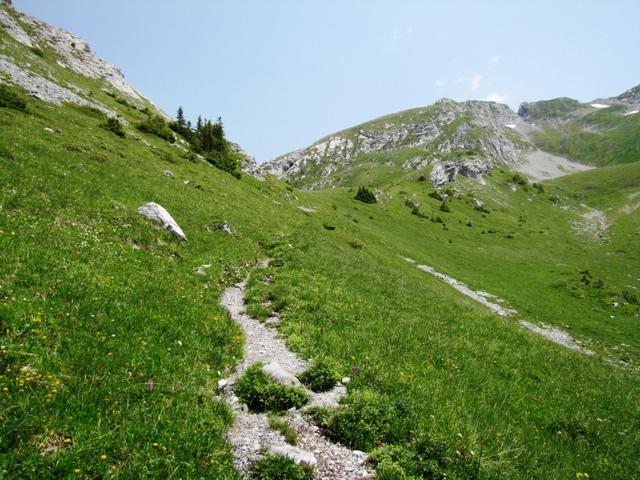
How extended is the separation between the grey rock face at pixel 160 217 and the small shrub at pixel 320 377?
1328 centimetres

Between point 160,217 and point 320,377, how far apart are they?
1484 cm

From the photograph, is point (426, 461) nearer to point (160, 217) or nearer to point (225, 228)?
point (160, 217)

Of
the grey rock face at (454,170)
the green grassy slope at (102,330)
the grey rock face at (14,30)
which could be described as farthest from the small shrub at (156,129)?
the grey rock face at (454,170)

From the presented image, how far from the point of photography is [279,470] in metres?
6.61

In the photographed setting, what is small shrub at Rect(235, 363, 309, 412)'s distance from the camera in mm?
8852

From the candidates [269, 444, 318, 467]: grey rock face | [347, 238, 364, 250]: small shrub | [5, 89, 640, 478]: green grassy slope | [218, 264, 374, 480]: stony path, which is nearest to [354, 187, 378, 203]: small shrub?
[347, 238, 364, 250]: small shrub

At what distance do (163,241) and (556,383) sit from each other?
19.8 metres

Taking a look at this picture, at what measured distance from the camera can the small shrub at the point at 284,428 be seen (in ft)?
25.2

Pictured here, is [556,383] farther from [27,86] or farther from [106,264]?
[27,86]

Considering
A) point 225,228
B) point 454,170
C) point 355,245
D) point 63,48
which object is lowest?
point 355,245

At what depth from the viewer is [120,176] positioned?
26328 mm

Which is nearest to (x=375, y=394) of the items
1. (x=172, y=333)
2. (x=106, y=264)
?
(x=172, y=333)

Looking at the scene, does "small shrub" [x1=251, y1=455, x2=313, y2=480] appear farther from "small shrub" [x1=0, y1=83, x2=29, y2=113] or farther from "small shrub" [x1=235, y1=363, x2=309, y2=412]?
"small shrub" [x1=0, y1=83, x2=29, y2=113]

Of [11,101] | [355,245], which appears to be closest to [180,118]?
[11,101]
